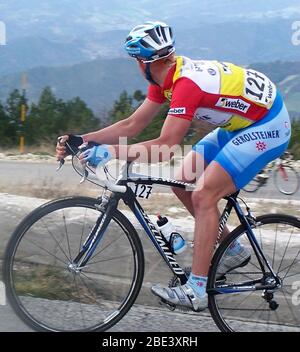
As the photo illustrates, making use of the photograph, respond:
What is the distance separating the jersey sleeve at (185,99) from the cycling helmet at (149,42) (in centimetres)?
22

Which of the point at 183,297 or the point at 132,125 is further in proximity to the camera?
the point at 132,125

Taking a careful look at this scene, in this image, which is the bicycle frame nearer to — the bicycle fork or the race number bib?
the bicycle fork

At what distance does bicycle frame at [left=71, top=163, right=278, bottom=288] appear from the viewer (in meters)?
3.67

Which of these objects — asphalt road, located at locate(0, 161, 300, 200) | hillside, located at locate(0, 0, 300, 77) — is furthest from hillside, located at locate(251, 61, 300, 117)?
hillside, located at locate(0, 0, 300, 77)

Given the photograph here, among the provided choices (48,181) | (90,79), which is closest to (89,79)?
(90,79)

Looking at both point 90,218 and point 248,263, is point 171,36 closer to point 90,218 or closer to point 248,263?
point 90,218

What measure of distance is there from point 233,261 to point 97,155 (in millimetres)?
1159

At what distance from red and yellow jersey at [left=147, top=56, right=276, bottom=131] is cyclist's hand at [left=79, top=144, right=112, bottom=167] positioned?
44cm

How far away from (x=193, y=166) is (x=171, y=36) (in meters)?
0.89

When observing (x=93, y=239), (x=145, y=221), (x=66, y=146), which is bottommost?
(x=93, y=239)

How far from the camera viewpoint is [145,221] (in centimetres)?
379

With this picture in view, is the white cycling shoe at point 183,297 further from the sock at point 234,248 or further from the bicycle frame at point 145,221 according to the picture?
the sock at point 234,248

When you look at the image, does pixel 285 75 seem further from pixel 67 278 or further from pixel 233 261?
pixel 67 278
